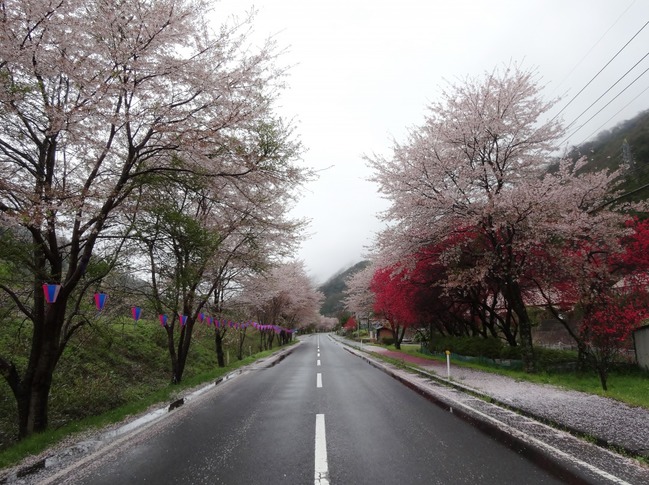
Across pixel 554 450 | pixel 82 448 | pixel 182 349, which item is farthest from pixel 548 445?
pixel 182 349

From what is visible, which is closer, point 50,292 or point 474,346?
point 50,292

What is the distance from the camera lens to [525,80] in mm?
15086

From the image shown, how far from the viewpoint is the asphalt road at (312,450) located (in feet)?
14.2

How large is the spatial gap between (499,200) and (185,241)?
11280 mm

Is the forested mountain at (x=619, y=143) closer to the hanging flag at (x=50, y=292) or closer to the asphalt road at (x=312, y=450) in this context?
the asphalt road at (x=312, y=450)

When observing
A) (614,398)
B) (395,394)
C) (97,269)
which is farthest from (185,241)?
(614,398)

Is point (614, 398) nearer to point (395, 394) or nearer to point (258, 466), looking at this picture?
point (395, 394)

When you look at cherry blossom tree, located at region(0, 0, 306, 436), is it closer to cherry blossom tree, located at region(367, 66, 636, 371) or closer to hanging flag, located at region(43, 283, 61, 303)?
hanging flag, located at region(43, 283, 61, 303)

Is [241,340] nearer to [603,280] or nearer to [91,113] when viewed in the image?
[603,280]

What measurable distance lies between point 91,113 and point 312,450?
21.4ft

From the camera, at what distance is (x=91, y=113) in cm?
631

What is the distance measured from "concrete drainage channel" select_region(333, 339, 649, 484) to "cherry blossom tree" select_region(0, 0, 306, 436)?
640 centimetres

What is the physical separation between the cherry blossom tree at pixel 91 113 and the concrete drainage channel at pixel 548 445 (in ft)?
21.0

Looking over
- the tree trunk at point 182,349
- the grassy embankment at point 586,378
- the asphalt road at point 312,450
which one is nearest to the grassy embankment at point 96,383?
the tree trunk at point 182,349
